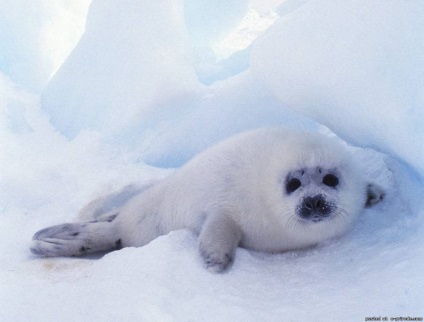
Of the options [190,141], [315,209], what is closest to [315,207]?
[315,209]

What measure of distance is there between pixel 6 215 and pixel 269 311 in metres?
2.37

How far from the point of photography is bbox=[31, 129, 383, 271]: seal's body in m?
2.81

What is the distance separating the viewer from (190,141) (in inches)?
176

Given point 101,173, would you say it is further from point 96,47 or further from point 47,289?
point 47,289

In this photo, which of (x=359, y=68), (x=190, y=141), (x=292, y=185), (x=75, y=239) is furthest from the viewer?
(x=190, y=141)

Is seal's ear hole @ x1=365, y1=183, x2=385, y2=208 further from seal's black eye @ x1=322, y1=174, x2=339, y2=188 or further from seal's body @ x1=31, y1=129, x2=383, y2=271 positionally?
seal's black eye @ x1=322, y1=174, x2=339, y2=188

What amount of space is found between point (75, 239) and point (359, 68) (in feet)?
6.67

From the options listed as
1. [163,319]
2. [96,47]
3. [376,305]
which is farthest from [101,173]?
[376,305]

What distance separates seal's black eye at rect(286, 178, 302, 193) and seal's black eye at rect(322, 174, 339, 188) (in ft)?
0.49

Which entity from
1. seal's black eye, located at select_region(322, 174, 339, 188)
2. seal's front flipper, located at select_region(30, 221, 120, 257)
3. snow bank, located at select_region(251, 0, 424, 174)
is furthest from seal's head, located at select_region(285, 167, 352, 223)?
seal's front flipper, located at select_region(30, 221, 120, 257)

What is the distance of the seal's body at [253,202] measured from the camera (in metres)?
2.81

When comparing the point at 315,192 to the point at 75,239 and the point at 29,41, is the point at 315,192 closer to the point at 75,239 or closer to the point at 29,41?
the point at 75,239

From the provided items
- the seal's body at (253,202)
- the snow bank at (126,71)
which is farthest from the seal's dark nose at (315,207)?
the snow bank at (126,71)

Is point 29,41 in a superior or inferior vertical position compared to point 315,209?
superior
